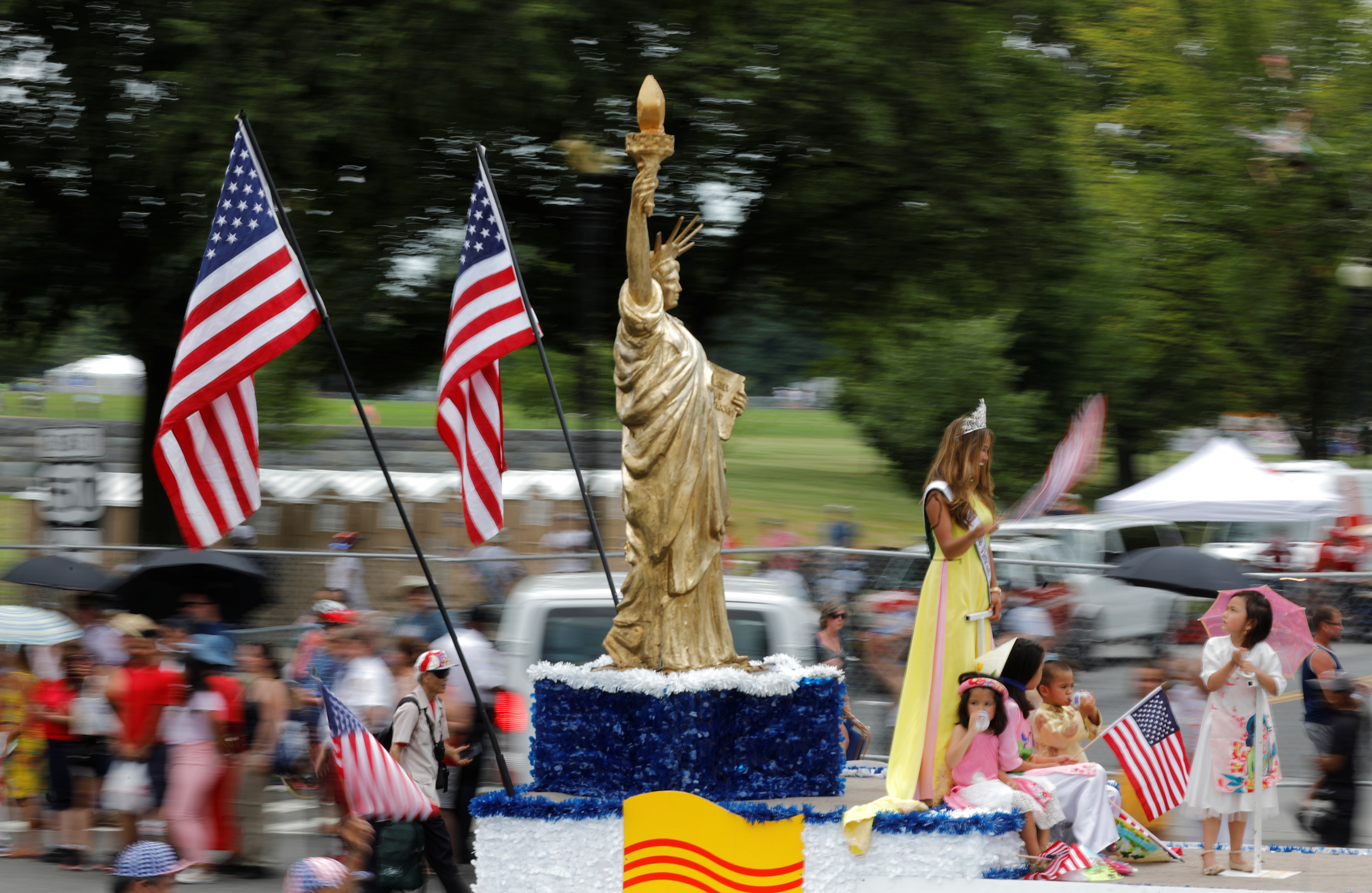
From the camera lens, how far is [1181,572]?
11.3m

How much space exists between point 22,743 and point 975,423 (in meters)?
7.28

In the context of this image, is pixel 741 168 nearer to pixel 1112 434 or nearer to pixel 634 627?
pixel 634 627

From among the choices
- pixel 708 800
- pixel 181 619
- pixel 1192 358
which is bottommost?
pixel 1192 358

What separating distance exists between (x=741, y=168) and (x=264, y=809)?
9982 millimetres

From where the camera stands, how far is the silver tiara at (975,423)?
7.11m

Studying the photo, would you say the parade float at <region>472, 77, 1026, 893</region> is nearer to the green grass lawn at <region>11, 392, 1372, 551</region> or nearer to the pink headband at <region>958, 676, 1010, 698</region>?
the pink headband at <region>958, 676, 1010, 698</region>

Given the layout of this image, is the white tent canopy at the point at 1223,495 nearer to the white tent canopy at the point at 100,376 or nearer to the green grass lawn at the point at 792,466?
the green grass lawn at the point at 792,466

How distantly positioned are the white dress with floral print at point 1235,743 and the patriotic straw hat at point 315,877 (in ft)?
15.2

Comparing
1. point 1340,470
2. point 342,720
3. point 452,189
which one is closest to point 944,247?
point 452,189

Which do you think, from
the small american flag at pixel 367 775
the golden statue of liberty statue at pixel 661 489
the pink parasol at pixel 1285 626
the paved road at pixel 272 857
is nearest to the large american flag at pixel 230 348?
the small american flag at pixel 367 775

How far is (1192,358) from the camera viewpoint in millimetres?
26453

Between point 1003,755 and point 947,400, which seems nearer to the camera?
point 1003,755

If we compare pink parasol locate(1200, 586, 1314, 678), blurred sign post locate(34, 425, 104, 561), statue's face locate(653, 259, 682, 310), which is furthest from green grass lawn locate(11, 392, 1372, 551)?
pink parasol locate(1200, 586, 1314, 678)

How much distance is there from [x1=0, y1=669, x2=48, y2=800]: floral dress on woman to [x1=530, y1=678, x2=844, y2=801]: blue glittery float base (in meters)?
5.07
